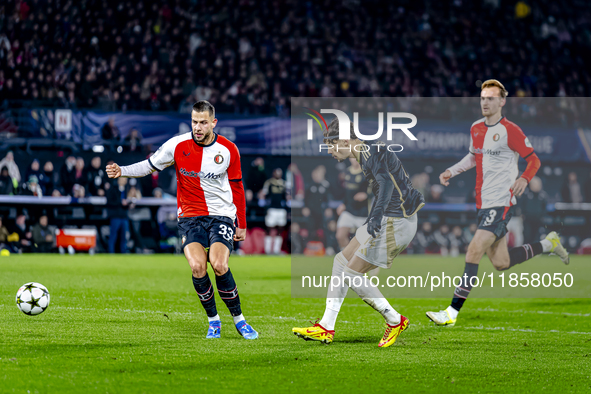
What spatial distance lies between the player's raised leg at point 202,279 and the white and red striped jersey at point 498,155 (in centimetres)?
365

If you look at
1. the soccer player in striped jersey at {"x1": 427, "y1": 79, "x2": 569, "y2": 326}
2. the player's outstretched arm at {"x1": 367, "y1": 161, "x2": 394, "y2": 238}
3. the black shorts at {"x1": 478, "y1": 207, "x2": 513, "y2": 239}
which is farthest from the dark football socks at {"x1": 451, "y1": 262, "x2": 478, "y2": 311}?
the player's outstretched arm at {"x1": 367, "y1": 161, "x2": 394, "y2": 238}

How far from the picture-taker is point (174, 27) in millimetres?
25484

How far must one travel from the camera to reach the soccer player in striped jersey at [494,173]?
28.1ft

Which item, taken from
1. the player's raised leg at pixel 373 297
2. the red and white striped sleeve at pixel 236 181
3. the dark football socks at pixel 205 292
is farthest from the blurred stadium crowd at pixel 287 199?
the dark football socks at pixel 205 292

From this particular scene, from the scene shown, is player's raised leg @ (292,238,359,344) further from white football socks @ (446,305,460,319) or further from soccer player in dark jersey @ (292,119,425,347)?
white football socks @ (446,305,460,319)

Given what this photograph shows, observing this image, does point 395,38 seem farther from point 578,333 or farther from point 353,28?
point 578,333

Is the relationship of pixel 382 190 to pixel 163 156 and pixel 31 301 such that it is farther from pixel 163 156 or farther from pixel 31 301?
pixel 31 301

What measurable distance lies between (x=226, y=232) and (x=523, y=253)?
12.9 feet

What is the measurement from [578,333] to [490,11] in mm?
23533

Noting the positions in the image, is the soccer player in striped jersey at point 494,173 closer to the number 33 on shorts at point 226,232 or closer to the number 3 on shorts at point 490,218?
the number 3 on shorts at point 490,218

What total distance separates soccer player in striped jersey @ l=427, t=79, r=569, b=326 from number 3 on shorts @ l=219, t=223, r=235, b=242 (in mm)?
2882

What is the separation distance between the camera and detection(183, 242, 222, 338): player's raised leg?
6.67 m

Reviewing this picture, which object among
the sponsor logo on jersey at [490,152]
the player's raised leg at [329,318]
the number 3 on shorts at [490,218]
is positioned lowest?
the player's raised leg at [329,318]

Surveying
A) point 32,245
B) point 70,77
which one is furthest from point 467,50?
point 32,245
